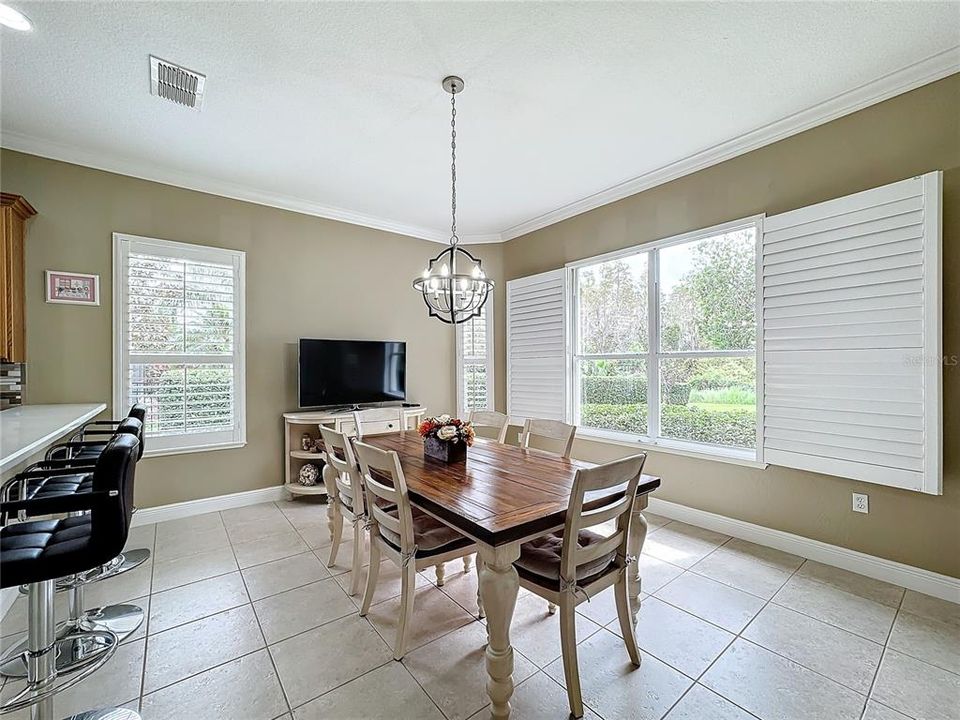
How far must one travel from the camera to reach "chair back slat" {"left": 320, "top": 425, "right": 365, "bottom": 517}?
2170mm

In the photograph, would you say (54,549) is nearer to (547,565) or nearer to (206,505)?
(547,565)

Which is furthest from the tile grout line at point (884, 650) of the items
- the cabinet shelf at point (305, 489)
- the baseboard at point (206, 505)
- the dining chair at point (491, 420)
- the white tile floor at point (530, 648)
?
the baseboard at point (206, 505)

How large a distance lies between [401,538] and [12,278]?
323 centimetres

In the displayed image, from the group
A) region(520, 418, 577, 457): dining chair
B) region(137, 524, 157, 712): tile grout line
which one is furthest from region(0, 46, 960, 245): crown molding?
region(137, 524, 157, 712): tile grout line

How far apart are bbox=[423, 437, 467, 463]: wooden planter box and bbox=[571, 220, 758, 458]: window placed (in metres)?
2.07

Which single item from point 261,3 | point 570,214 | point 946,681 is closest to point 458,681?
point 946,681

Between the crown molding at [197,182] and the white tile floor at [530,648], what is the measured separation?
2.99 metres

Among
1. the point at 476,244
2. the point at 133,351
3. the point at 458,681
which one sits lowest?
the point at 458,681

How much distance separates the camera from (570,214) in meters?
4.39

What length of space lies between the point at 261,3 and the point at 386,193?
2.10 metres

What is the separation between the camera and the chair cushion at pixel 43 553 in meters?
1.32

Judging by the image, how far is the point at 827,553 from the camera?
271cm

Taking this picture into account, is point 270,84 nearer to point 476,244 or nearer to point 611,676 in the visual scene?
point 476,244

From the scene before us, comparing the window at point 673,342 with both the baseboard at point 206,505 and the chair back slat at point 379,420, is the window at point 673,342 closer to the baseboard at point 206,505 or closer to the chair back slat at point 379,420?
the chair back slat at point 379,420
